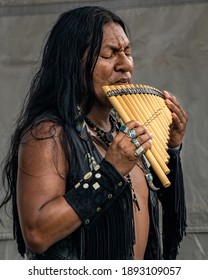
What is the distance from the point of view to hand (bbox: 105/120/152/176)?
3.68m

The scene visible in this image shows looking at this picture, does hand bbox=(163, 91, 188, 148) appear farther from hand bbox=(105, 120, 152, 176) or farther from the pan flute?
hand bbox=(105, 120, 152, 176)

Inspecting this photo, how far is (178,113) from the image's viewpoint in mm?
4309

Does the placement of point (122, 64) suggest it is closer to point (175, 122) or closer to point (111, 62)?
point (111, 62)

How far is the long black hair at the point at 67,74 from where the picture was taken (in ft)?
12.9

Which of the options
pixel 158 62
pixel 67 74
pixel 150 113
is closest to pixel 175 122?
pixel 150 113

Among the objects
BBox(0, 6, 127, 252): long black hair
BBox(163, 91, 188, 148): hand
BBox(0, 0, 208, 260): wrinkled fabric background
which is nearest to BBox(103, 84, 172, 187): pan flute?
BBox(163, 91, 188, 148): hand

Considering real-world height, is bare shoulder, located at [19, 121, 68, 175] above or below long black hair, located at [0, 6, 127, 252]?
below

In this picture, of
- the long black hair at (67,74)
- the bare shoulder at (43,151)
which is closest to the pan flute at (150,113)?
the long black hair at (67,74)

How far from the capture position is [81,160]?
383 cm

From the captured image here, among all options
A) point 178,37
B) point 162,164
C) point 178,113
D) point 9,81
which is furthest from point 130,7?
point 162,164

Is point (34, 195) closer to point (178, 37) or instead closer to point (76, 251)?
point (76, 251)

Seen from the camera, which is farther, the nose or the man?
the nose

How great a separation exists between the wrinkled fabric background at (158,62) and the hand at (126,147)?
2060mm

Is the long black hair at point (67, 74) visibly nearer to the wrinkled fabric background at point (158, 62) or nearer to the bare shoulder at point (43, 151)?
the bare shoulder at point (43, 151)
